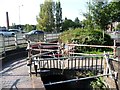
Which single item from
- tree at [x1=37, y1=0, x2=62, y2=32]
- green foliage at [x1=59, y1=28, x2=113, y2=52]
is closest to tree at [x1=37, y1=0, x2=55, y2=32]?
tree at [x1=37, y1=0, x2=62, y2=32]

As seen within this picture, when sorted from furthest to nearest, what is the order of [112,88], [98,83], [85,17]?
1. [85,17]
2. [98,83]
3. [112,88]

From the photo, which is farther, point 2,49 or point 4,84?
point 2,49

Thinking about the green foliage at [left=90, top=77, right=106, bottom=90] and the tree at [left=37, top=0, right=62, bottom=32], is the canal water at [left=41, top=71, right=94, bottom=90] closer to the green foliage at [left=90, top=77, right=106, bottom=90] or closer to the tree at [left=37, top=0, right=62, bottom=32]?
the green foliage at [left=90, top=77, right=106, bottom=90]

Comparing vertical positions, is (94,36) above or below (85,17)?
below

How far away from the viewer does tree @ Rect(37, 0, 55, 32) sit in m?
49.8

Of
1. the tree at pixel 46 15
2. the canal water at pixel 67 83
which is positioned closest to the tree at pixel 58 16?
the tree at pixel 46 15

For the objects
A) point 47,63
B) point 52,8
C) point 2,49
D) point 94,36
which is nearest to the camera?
point 47,63

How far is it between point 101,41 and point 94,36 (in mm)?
686

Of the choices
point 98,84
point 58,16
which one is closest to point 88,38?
point 98,84

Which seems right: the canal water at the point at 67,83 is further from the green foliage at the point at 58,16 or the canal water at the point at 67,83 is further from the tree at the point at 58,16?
the tree at the point at 58,16

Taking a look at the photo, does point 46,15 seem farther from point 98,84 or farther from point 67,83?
point 98,84

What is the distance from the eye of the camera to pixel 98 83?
9.77 metres

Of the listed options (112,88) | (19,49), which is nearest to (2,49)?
(19,49)

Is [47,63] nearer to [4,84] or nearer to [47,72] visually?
[47,72]
